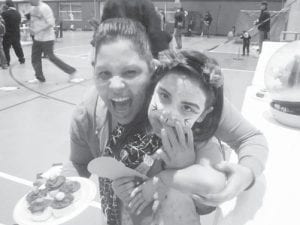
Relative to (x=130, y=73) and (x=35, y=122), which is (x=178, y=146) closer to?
(x=130, y=73)

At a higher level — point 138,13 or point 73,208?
point 138,13

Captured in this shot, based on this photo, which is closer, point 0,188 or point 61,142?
point 0,188

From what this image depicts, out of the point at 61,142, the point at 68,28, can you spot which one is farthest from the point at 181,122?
the point at 68,28

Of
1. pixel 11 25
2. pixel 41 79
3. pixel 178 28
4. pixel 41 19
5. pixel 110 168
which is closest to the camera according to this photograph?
pixel 110 168

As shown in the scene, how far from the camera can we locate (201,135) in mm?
633

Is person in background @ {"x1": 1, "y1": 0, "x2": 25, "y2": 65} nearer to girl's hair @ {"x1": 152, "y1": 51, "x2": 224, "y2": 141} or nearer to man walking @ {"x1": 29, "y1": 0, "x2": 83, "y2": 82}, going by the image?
man walking @ {"x1": 29, "y1": 0, "x2": 83, "y2": 82}

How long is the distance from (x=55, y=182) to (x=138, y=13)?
0.96 meters

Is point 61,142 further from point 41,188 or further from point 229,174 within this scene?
point 229,174

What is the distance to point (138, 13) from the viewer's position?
1474mm

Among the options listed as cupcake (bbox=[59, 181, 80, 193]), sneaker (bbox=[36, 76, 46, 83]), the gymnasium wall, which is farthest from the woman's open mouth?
the gymnasium wall

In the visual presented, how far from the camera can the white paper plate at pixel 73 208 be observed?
84 centimetres

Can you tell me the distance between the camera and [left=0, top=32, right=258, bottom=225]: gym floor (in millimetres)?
1811

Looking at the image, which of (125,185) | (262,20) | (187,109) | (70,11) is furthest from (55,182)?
(70,11)

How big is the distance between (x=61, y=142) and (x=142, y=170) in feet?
6.33
